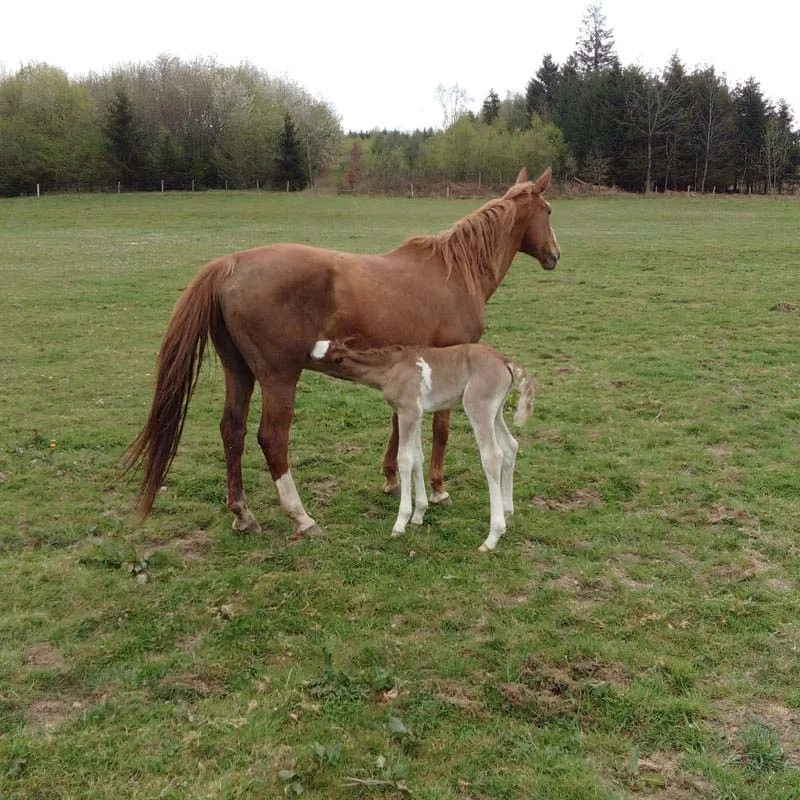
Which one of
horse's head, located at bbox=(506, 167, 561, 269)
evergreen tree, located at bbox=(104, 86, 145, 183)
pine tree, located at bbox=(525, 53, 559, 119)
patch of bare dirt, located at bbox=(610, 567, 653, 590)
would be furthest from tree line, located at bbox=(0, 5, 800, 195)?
patch of bare dirt, located at bbox=(610, 567, 653, 590)

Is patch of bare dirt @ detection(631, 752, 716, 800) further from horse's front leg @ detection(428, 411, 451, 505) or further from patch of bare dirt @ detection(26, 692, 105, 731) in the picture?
horse's front leg @ detection(428, 411, 451, 505)

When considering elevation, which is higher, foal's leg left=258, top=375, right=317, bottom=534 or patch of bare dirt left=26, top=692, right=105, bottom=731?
foal's leg left=258, top=375, right=317, bottom=534

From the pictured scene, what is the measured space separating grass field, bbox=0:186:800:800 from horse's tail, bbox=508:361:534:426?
0.87 metres

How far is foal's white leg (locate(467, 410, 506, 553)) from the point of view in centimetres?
503

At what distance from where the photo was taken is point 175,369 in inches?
198

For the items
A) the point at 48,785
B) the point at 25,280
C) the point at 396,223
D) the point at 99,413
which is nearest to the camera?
the point at 48,785

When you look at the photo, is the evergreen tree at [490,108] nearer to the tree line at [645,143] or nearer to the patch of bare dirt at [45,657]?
the tree line at [645,143]

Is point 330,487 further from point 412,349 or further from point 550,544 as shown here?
point 550,544

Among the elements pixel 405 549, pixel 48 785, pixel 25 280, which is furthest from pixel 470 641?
pixel 25 280

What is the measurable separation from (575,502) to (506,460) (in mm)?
827

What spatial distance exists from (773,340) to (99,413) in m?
10.1

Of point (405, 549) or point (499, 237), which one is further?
point (499, 237)

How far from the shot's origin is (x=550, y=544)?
16.7ft

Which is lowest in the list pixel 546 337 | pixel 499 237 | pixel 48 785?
pixel 48 785
